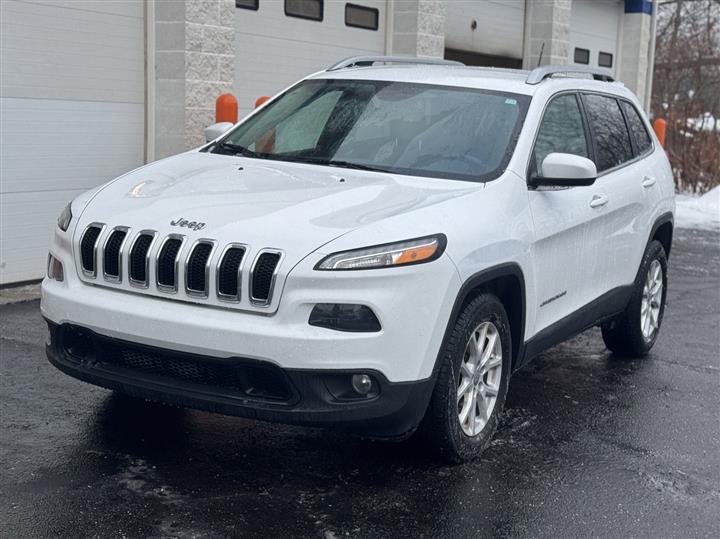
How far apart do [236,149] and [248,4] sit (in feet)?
17.7

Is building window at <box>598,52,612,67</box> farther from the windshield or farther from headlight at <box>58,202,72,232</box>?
headlight at <box>58,202,72,232</box>

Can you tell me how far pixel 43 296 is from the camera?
15.2 ft

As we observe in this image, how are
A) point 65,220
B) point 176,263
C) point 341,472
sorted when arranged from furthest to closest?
point 65,220 → point 341,472 → point 176,263

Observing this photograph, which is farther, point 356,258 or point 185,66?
point 185,66

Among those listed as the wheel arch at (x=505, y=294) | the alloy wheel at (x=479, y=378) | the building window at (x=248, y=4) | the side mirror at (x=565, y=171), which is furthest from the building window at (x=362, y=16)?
the alloy wheel at (x=479, y=378)

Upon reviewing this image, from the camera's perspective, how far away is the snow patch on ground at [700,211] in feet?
49.2

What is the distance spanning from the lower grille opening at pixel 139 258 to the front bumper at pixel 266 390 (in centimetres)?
26

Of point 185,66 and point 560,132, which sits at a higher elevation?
point 185,66

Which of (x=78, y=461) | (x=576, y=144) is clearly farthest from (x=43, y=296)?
(x=576, y=144)

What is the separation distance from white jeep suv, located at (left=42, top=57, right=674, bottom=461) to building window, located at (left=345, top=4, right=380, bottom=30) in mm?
6340

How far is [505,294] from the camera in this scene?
4.99m

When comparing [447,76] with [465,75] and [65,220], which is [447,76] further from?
[65,220]

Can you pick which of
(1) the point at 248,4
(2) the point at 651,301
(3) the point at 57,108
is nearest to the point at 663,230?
→ (2) the point at 651,301

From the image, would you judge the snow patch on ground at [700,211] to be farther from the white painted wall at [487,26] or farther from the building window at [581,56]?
the white painted wall at [487,26]
